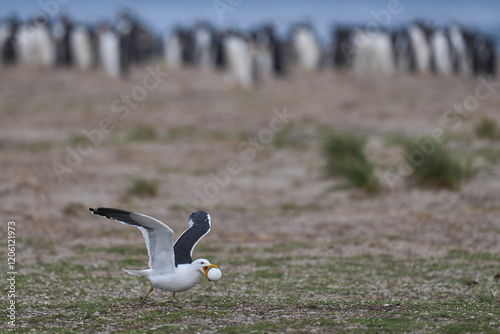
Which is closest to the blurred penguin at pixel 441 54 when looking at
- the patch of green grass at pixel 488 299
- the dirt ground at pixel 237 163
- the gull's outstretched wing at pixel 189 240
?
the dirt ground at pixel 237 163

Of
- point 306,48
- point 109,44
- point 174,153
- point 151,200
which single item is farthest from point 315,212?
point 306,48

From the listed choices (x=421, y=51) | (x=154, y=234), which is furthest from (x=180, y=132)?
(x=421, y=51)

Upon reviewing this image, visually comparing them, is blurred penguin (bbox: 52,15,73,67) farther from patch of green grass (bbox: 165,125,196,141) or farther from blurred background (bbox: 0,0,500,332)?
patch of green grass (bbox: 165,125,196,141)

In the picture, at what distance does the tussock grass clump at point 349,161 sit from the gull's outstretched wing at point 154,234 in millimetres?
7428

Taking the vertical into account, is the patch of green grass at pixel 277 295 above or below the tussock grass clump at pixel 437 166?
below

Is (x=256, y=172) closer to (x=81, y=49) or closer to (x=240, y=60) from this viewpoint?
(x=240, y=60)

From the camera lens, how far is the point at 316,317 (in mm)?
5246

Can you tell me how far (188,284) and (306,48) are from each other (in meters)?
34.2

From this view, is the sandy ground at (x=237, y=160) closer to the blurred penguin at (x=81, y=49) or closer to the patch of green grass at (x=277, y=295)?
the patch of green grass at (x=277, y=295)

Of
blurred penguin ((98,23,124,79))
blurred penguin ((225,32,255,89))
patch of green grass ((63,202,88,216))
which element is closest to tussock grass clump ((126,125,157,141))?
patch of green grass ((63,202,88,216))

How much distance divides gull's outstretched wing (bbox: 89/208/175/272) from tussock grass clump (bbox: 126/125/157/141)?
12736 millimetres

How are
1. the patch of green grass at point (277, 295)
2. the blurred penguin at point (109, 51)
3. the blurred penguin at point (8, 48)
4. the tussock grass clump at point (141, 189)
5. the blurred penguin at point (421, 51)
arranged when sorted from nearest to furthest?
the patch of green grass at point (277, 295)
the tussock grass clump at point (141, 189)
the blurred penguin at point (109, 51)
the blurred penguin at point (8, 48)
the blurred penguin at point (421, 51)

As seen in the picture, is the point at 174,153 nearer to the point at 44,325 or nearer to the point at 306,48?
the point at 44,325

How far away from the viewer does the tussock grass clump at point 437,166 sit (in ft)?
40.4
